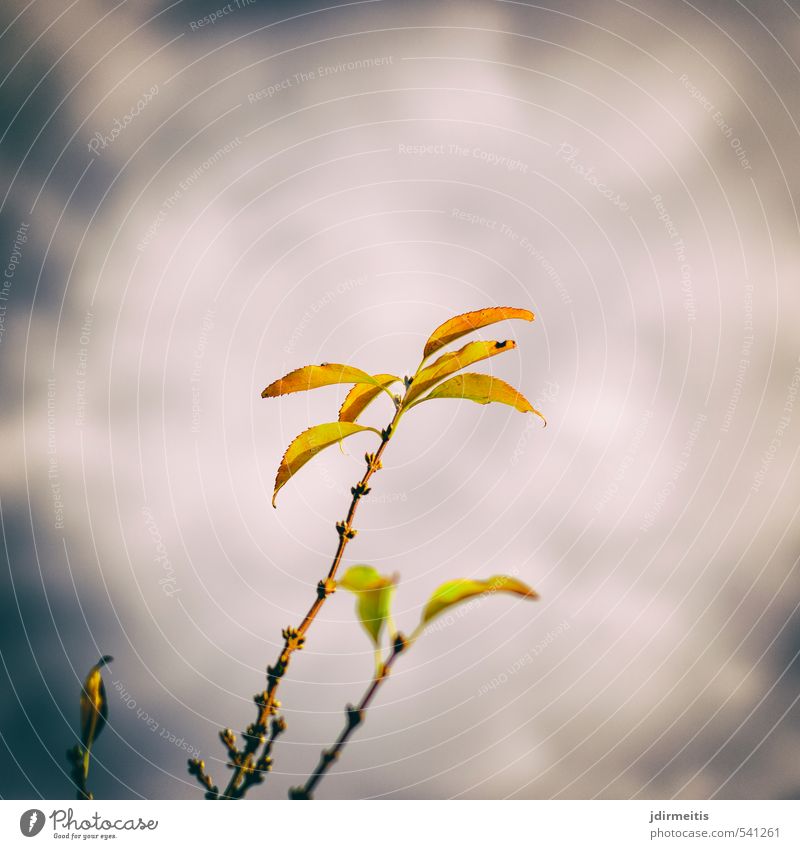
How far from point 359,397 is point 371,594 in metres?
0.43

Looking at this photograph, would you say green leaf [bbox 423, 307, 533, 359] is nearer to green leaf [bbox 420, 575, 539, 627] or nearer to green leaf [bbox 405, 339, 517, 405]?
green leaf [bbox 405, 339, 517, 405]

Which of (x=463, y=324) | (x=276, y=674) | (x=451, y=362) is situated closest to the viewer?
(x=276, y=674)

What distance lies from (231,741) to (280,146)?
2931mm

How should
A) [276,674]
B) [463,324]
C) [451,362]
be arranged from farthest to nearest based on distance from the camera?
1. [463,324]
2. [451,362]
3. [276,674]

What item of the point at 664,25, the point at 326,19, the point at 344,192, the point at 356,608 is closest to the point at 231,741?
the point at 356,608

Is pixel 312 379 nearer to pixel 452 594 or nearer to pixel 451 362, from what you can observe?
pixel 451 362

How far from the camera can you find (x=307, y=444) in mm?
1223

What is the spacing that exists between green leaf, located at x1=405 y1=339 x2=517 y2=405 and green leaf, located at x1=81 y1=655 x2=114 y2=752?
79 centimetres

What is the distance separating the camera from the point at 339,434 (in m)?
1.21

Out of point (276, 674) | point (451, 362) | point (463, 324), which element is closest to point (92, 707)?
point (276, 674)

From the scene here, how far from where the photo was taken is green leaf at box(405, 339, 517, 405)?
1.17m

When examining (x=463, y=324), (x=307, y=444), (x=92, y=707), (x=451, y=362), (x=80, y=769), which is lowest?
(x=80, y=769)

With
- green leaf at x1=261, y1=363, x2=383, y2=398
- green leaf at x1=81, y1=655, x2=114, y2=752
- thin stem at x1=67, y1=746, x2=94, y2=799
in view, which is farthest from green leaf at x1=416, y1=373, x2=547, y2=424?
thin stem at x1=67, y1=746, x2=94, y2=799

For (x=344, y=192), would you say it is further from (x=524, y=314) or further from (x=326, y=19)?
(x=524, y=314)
